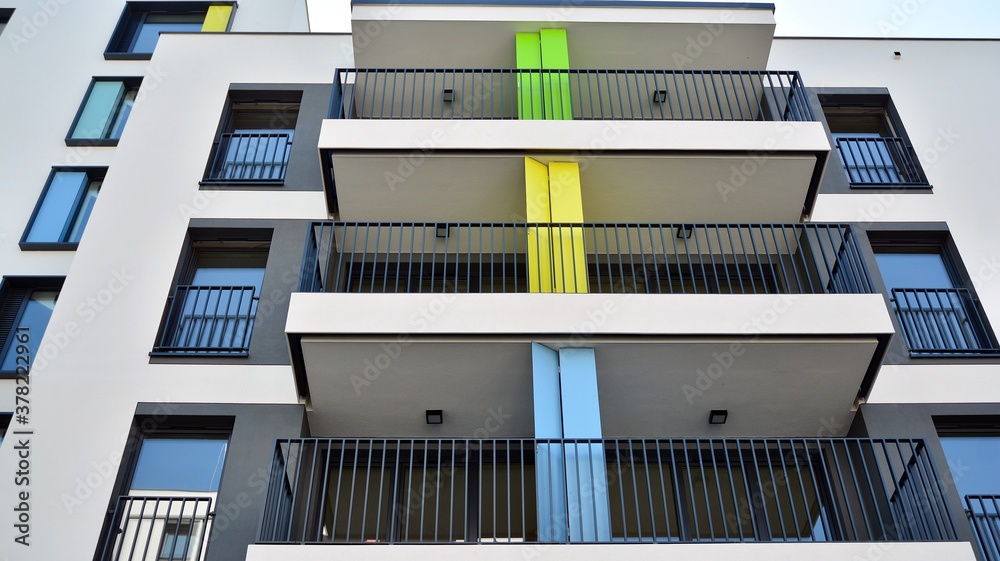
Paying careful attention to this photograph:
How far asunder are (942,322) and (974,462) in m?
1.96

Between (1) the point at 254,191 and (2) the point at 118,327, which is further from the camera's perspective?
(1) the point at 254,191

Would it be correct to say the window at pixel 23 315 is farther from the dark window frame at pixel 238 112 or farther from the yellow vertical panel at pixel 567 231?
the yellow vertical panel at pixel 567 231

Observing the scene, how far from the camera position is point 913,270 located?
1236 centimetres

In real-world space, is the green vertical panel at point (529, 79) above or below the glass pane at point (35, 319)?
above

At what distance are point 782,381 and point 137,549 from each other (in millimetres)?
7325

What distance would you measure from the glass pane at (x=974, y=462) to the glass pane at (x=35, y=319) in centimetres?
1189

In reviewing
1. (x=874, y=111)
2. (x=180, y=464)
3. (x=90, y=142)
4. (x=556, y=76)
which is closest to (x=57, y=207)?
(x=90, y=142)

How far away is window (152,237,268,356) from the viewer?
1119 cm

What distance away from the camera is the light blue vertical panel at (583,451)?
8562 millimetres

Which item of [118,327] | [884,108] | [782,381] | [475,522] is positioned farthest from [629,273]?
[118,327]

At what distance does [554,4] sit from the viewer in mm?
14344

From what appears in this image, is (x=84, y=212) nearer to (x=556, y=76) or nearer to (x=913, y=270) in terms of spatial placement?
(x=556, y=76)

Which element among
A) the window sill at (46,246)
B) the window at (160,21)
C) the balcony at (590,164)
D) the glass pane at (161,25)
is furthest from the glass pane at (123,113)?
the balcony at (590,164)

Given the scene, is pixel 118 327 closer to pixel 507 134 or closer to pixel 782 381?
pixel 507 134
